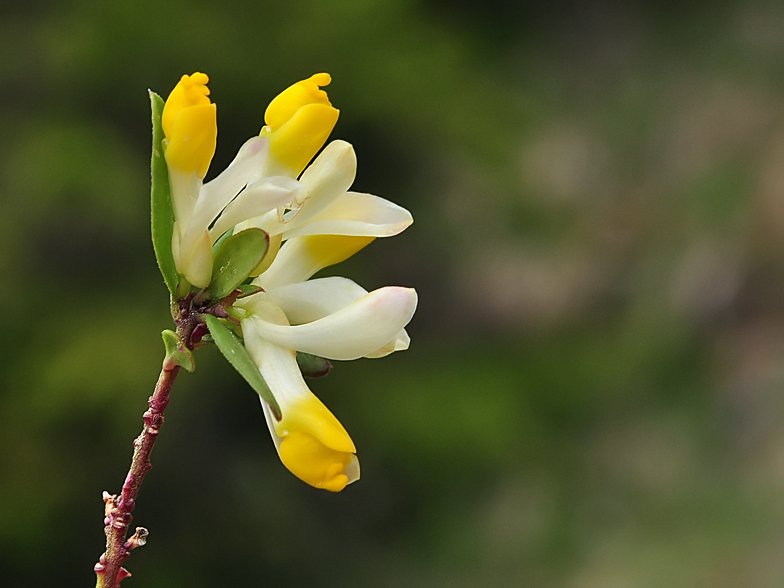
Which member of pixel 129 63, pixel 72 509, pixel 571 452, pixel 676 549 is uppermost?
pixel 129 63

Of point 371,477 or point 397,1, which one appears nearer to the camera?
point 397,1

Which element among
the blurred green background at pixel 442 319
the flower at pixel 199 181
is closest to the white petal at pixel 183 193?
the flower at pixel 199 181

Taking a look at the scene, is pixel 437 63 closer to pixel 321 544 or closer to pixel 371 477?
pixel 371 477

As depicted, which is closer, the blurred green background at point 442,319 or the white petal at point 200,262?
the white petal at point 200,262

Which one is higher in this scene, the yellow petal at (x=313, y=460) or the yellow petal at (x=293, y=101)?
the yellow petal at (x=293, y=101)

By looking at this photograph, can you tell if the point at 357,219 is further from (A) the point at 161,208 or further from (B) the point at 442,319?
(B) the point at 442,319

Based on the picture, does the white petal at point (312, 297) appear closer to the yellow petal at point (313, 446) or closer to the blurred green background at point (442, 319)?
the yellow petal at point (313, 446)

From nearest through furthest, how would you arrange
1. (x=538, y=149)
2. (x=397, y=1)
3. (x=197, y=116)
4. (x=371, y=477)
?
(x=197, y=116) → (x=397, y=1) → (x=371, y=477) → (x=538, y=149)

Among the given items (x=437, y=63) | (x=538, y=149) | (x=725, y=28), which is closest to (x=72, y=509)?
(x=437, y=63)

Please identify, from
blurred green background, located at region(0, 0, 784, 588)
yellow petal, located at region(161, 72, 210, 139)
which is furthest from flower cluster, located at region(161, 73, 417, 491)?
blurred green background, located at region(0, 0, 784, 588)
